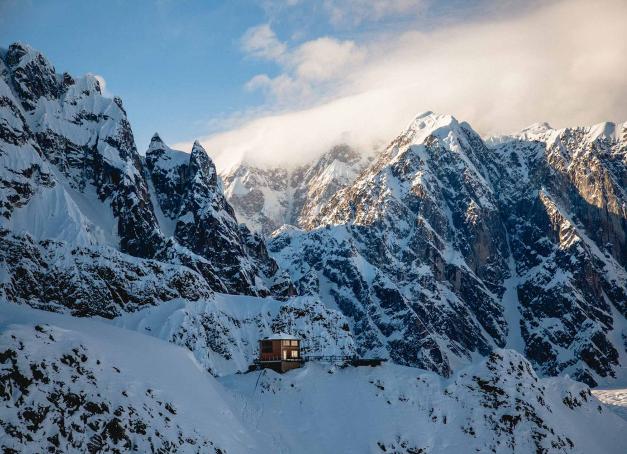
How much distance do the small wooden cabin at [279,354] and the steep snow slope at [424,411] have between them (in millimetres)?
4379

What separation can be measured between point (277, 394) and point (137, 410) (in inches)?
1272

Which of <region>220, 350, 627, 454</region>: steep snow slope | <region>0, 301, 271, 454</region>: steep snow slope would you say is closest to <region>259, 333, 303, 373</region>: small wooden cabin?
<region>220, 350, 627, 454</region>: steep snow slope

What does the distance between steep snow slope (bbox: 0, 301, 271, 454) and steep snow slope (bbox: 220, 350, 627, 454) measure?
1032 centimetres

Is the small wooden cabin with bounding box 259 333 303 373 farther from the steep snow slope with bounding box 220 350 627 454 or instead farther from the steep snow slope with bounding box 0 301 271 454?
the steep snow slope with bounding box 0 301 271 454

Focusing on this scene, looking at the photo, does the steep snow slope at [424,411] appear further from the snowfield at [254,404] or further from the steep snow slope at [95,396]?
the steep snow slope at [95,396]

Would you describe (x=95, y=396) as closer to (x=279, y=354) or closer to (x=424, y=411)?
(x=424, y=411)

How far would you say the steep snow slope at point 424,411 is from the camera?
86.8 meters

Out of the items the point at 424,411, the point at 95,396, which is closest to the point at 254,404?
the point at 424,411

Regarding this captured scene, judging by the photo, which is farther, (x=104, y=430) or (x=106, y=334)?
(x=106, y=334)

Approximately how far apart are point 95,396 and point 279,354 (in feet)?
159

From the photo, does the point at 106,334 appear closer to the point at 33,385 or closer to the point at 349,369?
the point at 33,385

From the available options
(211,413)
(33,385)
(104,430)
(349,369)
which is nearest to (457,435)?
(349,369)

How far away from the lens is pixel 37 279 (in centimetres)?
17250

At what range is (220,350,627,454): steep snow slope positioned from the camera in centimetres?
8681
